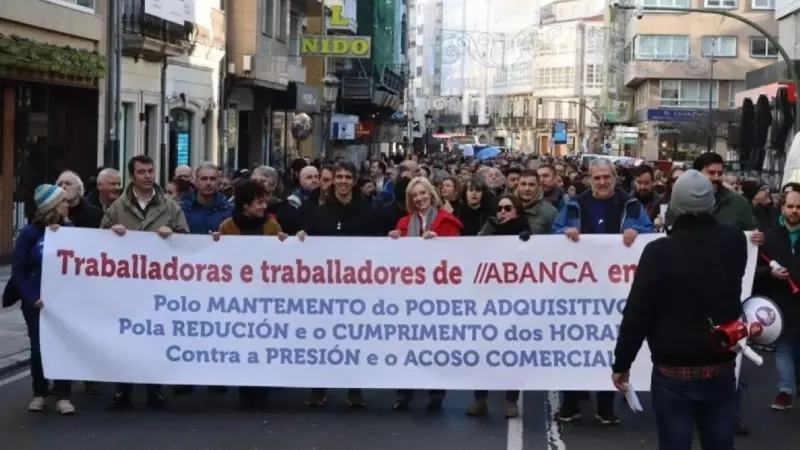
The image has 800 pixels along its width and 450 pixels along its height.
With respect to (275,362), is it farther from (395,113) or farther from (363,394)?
(395,113)

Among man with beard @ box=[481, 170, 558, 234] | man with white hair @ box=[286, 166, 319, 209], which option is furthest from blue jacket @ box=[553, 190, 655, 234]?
man with white hair @ box=[286, 166, 319, 209]

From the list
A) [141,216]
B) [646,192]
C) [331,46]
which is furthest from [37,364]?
[331,46]

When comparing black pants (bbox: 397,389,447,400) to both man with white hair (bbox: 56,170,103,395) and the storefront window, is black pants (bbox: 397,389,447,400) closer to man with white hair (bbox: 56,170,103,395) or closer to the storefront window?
man with white hair (bbox: 56,170,103,395)

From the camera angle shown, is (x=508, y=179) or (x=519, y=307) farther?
(x=508, y=179)

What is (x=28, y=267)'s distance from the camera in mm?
9828

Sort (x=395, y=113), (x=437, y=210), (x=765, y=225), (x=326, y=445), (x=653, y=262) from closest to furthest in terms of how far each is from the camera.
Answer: (x=653, y=262)
(x=326, y=445)
(x=437, y=210)
(x=765, y=225)
(x=395, y=113)

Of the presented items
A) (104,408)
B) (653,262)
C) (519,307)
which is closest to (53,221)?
(104,408)

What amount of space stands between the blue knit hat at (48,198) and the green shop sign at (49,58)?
31.8 ft

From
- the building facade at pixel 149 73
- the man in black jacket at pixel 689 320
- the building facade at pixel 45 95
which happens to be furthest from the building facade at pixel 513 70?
the man in black jacket at pixel 689 320

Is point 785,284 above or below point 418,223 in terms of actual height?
below

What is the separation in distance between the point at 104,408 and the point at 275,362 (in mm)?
1336

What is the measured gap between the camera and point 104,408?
32.9 feet

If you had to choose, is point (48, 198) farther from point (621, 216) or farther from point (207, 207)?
point (621, 216)

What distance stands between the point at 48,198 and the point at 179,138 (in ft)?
65.3
